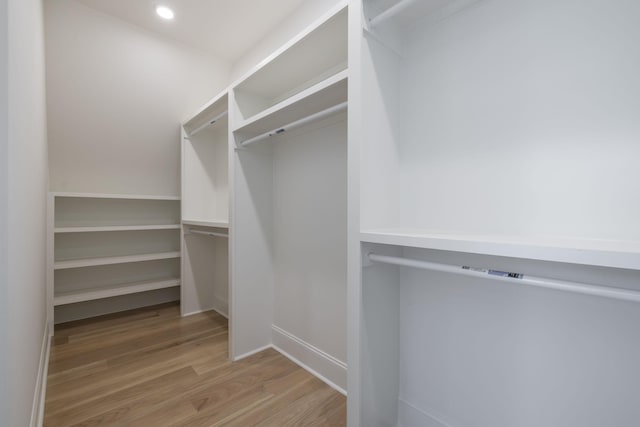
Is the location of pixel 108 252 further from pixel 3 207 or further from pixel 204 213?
pixel 3 207

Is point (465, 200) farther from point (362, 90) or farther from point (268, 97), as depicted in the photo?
point (268, 97)

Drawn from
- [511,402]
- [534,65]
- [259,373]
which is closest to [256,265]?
[259,373]

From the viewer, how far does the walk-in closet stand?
84 centimetres

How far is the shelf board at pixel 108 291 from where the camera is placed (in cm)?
228

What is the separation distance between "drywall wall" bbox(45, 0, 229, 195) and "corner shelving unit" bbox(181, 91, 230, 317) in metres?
0.29

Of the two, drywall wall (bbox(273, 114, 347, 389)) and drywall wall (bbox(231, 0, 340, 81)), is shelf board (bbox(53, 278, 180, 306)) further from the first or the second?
drywall wall (bbox(231, 0, 340, 81))

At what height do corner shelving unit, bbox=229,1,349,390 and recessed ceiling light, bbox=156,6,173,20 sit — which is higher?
recessed ceiling light, bbox=156,6,173,20

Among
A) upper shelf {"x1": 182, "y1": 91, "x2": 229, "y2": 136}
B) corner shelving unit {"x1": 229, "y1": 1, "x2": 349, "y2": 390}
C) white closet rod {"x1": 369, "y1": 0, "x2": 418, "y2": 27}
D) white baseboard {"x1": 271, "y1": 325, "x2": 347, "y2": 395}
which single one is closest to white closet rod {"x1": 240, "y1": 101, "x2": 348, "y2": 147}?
corner shelving unit {"x1": 229, "y1": 1, "x2": 349, "y2": 390}

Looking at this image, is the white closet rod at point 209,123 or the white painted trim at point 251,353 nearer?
the white painted trim at point 251,353

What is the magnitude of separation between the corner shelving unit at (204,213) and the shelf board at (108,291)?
9.5 inches

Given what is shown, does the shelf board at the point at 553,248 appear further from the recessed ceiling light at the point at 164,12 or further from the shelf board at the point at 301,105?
the recessed ceiling light at the point at 164,12

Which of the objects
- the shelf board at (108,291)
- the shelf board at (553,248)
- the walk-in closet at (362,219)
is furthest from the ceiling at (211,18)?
the shelf board at (108,291)

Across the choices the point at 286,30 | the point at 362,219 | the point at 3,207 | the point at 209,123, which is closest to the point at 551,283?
the point at 362,219

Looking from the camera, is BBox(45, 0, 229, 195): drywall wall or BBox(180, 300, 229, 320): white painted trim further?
BBox(180, 300, 229, 320): white painted trim
